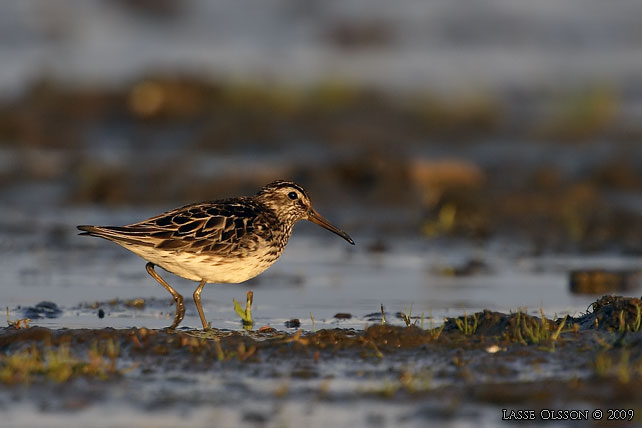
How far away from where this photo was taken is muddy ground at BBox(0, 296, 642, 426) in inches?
288

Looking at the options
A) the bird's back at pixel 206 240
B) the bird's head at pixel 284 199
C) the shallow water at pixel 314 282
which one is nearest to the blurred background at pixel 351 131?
the shallow water at pixel 314 282

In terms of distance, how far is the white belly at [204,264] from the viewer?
10.1 metres

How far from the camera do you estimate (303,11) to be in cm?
3212

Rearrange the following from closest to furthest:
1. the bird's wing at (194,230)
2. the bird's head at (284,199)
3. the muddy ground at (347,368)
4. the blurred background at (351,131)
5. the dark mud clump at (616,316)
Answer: the muddy ground at (347,368)
the dark mud clump at (616,316)
the bird's wing at (194,230)
the bird's head at (284,199)
the blurred background at (351,131)

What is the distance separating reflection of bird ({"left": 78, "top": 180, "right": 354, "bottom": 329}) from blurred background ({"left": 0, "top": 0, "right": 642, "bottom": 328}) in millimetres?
1295

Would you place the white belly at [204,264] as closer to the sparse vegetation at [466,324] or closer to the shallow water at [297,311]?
the shallow water at [297,311]

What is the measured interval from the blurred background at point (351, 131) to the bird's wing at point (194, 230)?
149 cm

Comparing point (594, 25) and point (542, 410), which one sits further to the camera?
point (594, 25)

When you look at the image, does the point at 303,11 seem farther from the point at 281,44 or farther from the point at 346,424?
the point at 346,424

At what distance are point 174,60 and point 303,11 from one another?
496 cm

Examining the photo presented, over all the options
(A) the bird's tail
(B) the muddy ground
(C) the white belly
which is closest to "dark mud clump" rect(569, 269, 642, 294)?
(B) the muddy ground

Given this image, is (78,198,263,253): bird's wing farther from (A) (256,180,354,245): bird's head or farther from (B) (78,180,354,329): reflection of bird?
(A) (256,180,354,245): bird's head

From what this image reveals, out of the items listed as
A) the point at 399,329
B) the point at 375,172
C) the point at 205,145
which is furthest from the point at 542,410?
the point at 205,145

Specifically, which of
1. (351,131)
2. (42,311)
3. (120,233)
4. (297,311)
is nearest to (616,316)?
(297,311)
